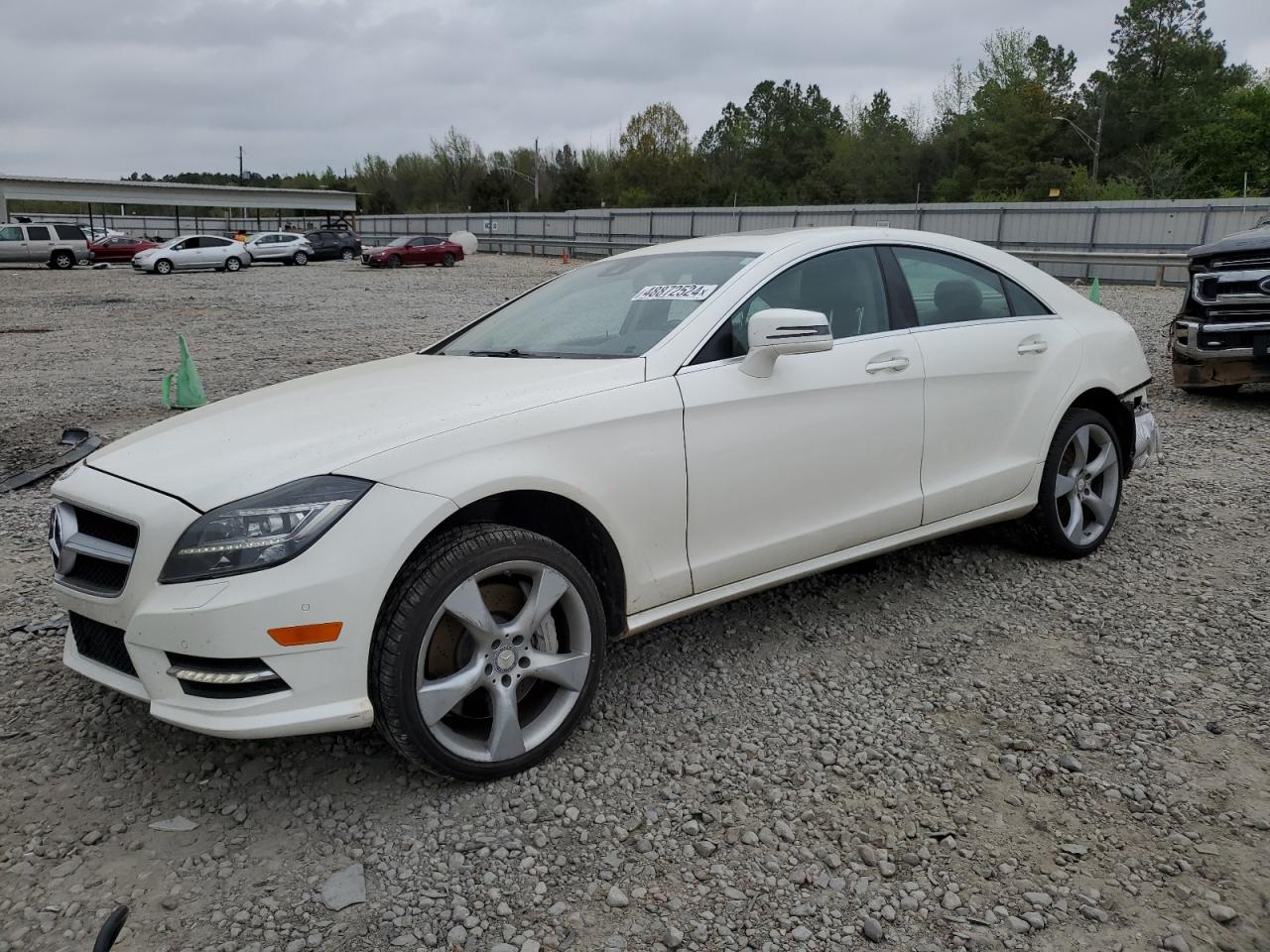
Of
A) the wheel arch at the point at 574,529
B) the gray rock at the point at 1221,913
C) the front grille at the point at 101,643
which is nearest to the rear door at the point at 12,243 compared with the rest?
the front grille at the point at 101,643

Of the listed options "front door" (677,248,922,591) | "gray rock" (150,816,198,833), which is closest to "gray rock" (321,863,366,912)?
"gray rock" (150,816,198,833)

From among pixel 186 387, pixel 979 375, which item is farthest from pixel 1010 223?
pixel 979 375

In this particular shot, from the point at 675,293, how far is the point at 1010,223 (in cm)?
3228

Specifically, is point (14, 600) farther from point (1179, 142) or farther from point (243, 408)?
point (1179, 142)

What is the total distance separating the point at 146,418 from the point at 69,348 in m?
6.23

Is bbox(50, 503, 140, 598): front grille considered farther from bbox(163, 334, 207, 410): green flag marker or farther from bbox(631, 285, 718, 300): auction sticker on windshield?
bbox(163, 334, 207, 410): green flag marker

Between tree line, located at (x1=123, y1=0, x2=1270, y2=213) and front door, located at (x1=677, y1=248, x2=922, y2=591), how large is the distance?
41.4 metres

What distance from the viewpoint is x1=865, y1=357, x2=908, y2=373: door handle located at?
151 inches

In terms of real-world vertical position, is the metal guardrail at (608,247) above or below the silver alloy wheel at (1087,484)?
above

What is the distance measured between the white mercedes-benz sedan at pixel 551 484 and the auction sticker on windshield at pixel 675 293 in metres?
0.02

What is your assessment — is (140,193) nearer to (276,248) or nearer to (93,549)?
(276,248)

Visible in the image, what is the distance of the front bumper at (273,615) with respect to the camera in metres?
2.54

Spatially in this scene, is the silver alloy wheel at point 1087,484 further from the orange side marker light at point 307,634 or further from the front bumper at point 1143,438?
the orange side marker light at point 307,634

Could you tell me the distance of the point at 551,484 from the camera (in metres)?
2.96
